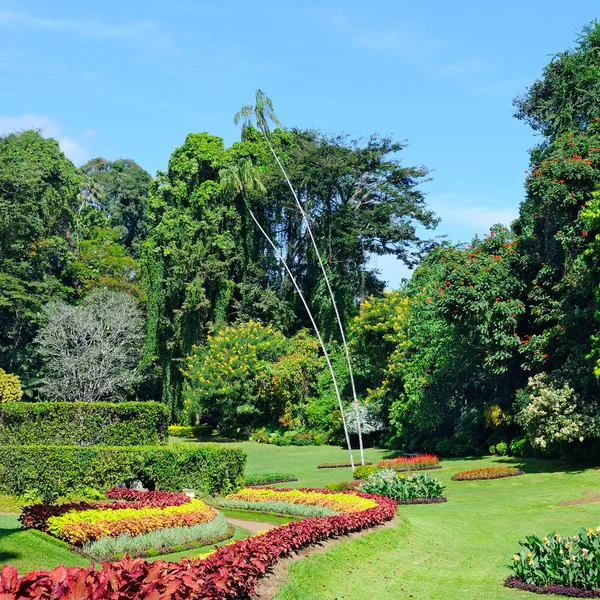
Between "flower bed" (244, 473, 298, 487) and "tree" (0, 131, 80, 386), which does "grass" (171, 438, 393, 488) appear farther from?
"tree" (0, 131, 80, 386)

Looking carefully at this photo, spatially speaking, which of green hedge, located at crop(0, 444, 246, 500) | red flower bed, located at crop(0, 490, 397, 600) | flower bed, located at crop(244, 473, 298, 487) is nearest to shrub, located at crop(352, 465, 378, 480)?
flower bed, located at crop(244, 473, 298, 487)

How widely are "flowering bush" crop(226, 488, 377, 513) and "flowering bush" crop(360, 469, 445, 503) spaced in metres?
1.77

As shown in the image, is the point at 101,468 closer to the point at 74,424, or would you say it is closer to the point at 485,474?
the point at 74,424

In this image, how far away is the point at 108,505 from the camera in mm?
14961

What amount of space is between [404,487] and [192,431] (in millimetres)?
29310

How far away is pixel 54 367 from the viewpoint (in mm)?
46156

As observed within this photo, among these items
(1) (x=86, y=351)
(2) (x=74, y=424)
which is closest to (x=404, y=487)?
(2) (x=74, y=424)

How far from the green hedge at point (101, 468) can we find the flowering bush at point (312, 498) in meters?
1.25

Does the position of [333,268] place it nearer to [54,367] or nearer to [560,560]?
[54,367]

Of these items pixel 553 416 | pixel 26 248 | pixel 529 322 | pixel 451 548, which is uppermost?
pixel 26 248

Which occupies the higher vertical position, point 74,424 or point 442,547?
point 74,424

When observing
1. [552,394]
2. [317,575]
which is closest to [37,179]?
[552,394]

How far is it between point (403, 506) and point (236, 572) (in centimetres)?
1155

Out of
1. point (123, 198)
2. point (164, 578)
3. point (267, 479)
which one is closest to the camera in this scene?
point (164, 578)
